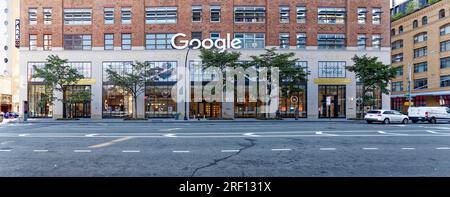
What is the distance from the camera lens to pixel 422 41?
5247 cm

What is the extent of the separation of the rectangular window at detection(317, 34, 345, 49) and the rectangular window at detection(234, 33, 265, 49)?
319 inches

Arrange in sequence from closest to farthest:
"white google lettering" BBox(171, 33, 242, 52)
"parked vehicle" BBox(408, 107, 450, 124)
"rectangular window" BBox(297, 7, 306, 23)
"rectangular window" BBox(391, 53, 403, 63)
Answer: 1. "parked vehicle" BBox(408, 107, 450, 124)
2. "white google lettering" BBox(171, 33, 242, 52)
3. "rectangular window" BBox(297, 7, 306, 23)
4. "rectangular window" BBox(391, 53, 403, 63)

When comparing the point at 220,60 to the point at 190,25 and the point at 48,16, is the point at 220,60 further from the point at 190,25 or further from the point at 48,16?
the point at 48,16

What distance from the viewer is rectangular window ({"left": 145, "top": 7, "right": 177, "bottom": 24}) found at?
36.7 metres

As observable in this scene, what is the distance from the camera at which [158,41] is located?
36.5 metres

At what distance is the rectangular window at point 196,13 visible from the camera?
120 feet

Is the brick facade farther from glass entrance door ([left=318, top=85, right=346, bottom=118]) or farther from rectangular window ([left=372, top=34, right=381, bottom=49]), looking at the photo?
glass entrance door ([left=318, top=85, right=346, bottom=118])

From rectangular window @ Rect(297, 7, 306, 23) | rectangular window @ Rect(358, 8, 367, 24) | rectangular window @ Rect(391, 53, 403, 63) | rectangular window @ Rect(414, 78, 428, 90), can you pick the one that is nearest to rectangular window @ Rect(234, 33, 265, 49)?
rectangular window @ Rect(297, 7, 306, 23)

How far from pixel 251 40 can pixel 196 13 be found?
8490 millimetres

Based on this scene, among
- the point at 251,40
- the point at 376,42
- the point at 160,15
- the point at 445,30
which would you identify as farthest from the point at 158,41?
the point at 445,30

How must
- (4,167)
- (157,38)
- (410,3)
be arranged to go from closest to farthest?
(4,167) → (157,38) → (410,3)
